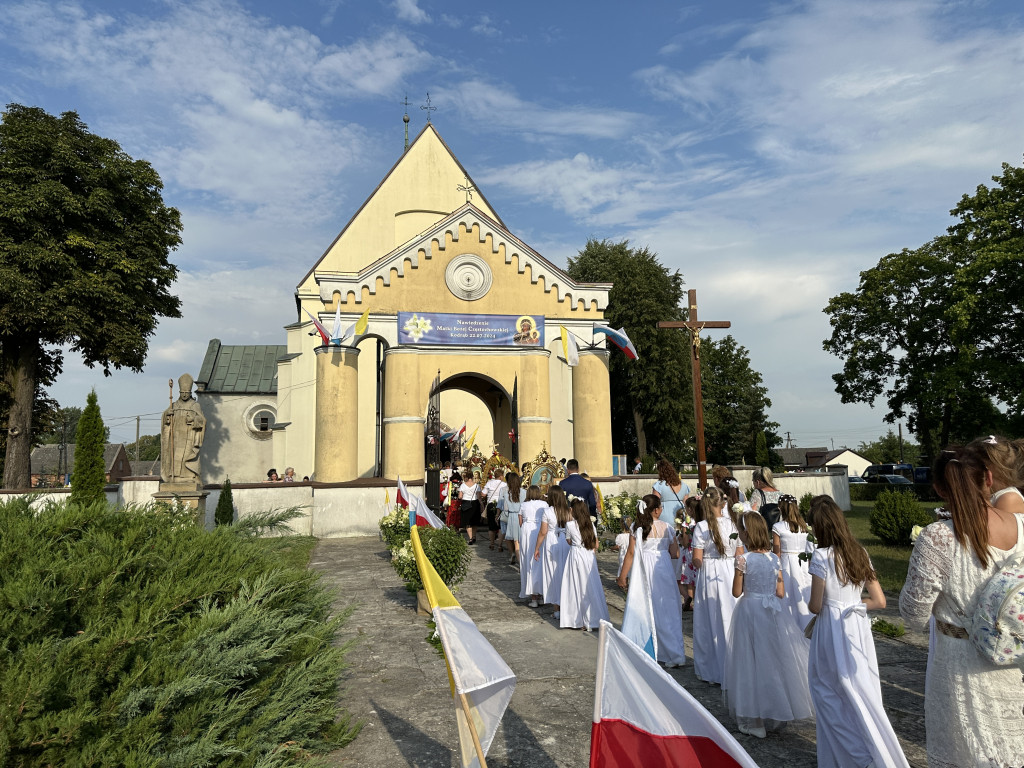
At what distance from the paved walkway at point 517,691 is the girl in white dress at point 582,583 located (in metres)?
0.22

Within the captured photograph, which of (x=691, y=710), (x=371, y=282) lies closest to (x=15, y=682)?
(x=691, y=710)

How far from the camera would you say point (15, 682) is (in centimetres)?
282

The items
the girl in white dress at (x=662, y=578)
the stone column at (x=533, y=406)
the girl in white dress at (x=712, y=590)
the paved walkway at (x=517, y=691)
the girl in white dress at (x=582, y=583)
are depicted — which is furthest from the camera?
the stone column at (x=533, y=406)

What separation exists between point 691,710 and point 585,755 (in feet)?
8.43

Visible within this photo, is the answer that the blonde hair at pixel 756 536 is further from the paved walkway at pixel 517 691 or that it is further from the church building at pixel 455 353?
the church building at pixel 455 353

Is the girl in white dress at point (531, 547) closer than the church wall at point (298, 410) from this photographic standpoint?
Yes

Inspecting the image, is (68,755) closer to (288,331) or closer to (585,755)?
(585,755)

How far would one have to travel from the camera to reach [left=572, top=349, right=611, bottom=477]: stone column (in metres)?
21.6

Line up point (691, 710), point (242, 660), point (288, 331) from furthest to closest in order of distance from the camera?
point (288, 331) < point (242, 660) < point (691, 710)

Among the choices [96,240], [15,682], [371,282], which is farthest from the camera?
[96,240]

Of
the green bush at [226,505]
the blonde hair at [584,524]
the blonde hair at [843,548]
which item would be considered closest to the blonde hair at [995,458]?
the blonde hair at [843,548]

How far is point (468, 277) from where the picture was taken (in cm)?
2166

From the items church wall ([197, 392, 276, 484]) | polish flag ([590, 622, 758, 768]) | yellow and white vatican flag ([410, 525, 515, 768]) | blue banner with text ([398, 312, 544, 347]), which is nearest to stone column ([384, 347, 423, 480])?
blue banner with text ([398, 312, 544, 347])

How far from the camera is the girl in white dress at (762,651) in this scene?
16.6 ft
